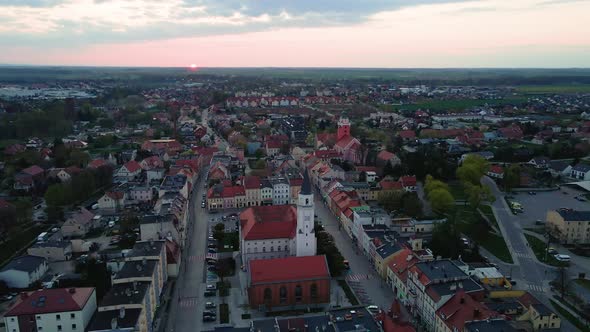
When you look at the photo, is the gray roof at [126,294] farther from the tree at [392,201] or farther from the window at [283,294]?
the tree at [392,201]

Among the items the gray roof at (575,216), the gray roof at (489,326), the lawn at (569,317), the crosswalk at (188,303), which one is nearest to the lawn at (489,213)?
the gray roof at (575,216)

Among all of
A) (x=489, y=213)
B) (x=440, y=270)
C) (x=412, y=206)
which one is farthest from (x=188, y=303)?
(x=489, y=213)

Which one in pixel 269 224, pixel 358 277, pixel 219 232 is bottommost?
pixel 358 277

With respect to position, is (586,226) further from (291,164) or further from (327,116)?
(327,116)

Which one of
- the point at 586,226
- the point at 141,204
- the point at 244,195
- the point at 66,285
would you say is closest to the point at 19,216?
the point at 141,204

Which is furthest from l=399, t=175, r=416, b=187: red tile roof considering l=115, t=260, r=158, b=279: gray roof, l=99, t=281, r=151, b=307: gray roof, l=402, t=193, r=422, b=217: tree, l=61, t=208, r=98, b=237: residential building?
l=99, t=281, r=151, b=307: gray roof

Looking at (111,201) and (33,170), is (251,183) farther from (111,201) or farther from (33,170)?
(33,170)
